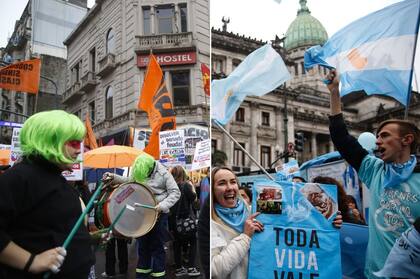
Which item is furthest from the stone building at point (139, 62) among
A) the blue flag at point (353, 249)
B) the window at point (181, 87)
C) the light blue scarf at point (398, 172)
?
the blue flag at point (353, 249)

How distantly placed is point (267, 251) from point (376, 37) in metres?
1.12

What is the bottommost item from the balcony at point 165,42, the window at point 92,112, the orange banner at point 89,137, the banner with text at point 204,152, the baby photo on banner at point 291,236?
the baby photo on banner at point 291,236

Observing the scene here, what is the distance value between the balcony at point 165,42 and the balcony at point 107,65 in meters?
0.13

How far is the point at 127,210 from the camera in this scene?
1.87 metres

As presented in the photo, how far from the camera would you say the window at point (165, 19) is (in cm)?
163

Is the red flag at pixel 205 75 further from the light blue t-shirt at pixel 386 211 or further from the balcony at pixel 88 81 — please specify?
the light blue t-shirt at pixel 386 211

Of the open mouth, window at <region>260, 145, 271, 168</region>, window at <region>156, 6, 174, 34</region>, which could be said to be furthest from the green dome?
window at <region>260, 145, 271, 168</region>

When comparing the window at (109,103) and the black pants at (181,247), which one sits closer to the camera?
the window at (109,103)

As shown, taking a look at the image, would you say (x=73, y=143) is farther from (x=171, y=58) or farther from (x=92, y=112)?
(x=171, y=58)

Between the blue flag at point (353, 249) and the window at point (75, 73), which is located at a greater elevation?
the window at point (75, 73)

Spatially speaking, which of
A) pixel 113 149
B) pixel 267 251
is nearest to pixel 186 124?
pixel 113 149

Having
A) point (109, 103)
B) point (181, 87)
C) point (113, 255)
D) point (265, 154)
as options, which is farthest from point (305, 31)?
point (265, 154)

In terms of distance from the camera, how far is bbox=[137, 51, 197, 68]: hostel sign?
63.6 inches

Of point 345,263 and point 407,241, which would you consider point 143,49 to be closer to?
point 407,241
